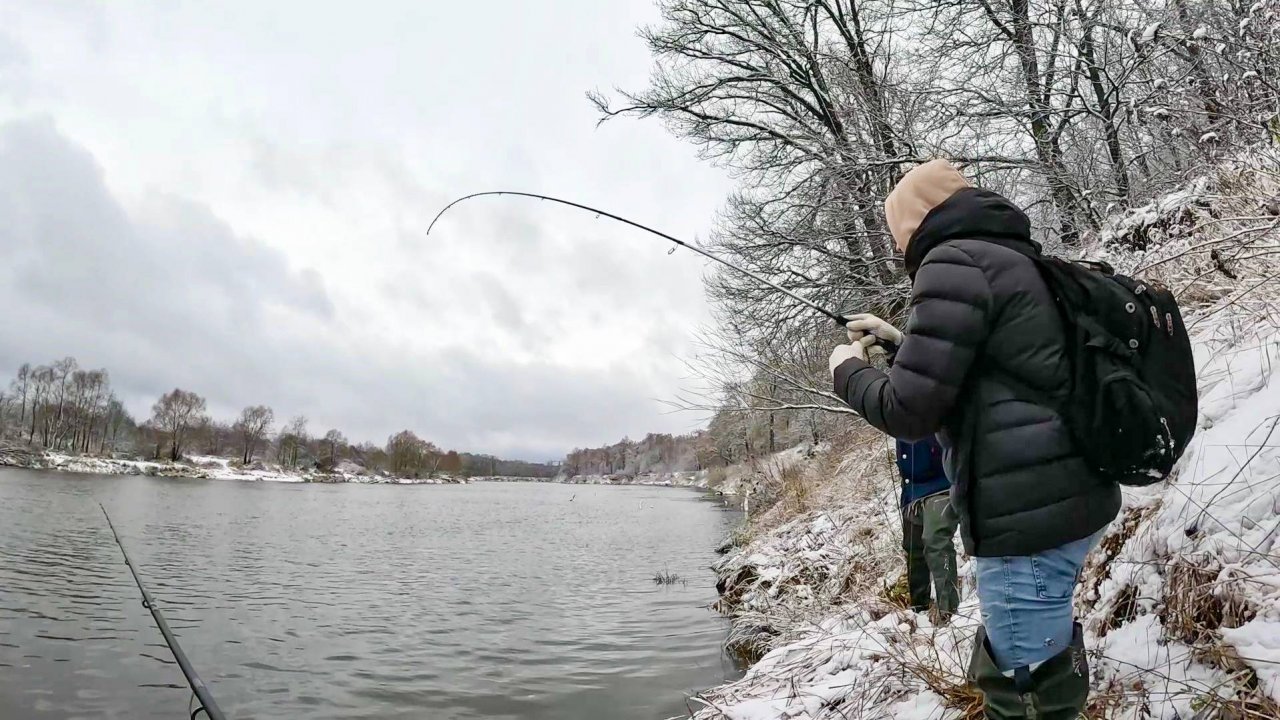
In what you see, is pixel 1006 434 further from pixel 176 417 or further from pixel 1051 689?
pixel 176 417

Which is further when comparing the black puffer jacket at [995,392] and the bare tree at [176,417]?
the bare tree at [176,417]

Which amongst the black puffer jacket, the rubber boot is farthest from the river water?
the black puffer jacket

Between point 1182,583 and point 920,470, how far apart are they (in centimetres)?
215

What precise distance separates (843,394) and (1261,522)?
181 cm

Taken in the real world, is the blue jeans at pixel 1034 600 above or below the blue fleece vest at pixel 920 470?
below

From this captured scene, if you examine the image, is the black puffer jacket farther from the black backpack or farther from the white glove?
the white glove

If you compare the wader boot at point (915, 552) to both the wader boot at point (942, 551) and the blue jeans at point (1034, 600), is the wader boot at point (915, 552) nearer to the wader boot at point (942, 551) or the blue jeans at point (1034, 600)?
the wader boot at point (942, 551)

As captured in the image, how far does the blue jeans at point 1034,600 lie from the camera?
66.4 inches

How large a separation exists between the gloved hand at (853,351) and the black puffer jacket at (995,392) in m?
0.28

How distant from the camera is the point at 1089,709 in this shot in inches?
98.7

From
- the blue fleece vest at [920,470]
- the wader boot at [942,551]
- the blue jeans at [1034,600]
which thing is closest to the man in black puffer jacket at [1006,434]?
the blue jeans at [1034,600]

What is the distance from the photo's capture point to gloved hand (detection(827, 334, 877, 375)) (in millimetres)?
2069

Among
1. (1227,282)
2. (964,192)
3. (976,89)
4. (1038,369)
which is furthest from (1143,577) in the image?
(976,89)

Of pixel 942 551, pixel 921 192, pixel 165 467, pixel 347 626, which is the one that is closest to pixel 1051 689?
pixel 921 192
